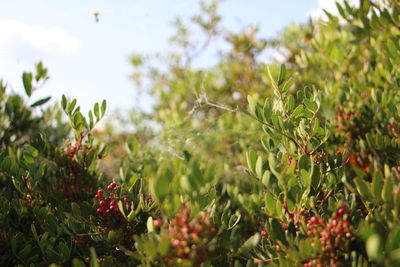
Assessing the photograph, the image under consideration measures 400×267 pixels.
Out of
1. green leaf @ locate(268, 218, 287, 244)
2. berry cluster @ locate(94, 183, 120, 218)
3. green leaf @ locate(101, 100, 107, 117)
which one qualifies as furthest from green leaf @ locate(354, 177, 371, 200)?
green leaf @ locate(101, 100, 107, 117)

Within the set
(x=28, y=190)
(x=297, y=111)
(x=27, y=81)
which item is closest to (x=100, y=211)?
(x=28, y=190)

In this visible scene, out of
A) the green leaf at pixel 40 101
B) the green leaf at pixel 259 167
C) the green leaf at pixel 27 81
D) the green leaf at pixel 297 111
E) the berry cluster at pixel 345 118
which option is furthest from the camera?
the green leaf at pixel 40 101

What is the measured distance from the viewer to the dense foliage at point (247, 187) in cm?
121

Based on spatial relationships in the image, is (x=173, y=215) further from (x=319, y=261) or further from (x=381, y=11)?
(x=381, y=11)

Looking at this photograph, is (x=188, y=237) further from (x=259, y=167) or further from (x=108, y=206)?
(x=108, y=206)

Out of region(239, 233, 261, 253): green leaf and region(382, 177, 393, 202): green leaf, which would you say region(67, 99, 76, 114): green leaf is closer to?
region(239, 233, 261, 253): green leaf

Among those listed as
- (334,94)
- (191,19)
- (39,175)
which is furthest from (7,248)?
(191,19)

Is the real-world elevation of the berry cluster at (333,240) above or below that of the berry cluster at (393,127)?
below

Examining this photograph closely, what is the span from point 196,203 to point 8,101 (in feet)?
7.86

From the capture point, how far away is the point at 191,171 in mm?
1154

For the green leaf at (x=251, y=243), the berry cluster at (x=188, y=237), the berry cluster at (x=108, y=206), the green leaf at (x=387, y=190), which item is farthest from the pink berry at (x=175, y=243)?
the berry cluster at (x=108, y=206)

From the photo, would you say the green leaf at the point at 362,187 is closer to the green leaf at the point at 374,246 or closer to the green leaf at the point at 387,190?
A: the green leaf at the point at 387,190

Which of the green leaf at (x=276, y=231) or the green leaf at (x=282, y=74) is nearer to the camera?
the green leaf at (x=276, y=231)

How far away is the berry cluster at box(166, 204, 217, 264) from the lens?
1.15 m
